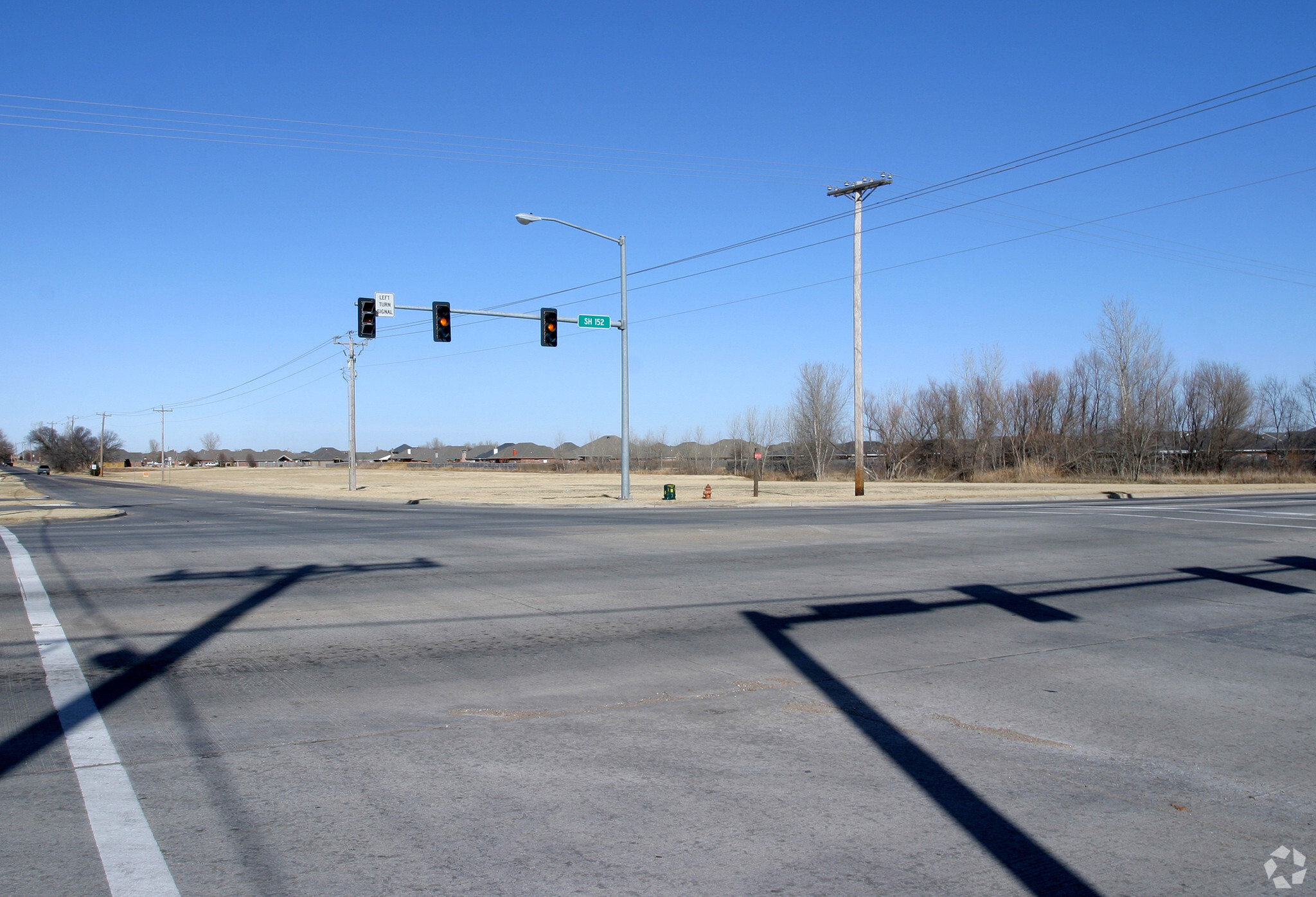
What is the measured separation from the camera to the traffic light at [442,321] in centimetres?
2972

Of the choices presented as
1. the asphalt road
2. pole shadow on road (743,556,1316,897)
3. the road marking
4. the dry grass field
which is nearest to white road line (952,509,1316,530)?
the road marking

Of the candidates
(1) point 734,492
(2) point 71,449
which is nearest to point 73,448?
(2) point 71,449

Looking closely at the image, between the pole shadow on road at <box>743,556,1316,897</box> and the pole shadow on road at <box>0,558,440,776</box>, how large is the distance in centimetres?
535

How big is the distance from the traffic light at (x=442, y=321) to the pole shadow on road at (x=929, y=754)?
2178 cm

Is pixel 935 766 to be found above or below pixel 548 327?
below

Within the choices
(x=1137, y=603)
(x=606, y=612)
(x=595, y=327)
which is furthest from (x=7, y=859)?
(x=595, y=327)

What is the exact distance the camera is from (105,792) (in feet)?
15.8

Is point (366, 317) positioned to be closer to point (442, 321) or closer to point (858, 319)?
point (442, 321)

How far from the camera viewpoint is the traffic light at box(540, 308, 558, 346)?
31.6m

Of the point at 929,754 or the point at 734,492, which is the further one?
the point at 734,492

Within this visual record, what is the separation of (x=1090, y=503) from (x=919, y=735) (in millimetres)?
31687

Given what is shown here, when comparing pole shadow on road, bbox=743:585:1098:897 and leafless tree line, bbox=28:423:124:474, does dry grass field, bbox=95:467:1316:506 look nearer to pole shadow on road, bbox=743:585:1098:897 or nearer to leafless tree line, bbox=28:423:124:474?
pole shadow on road, bbox=743:585:1098:897

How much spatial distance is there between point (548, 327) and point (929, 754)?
2753cm

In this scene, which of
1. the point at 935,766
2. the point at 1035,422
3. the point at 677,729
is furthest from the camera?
the point at 1035,422
